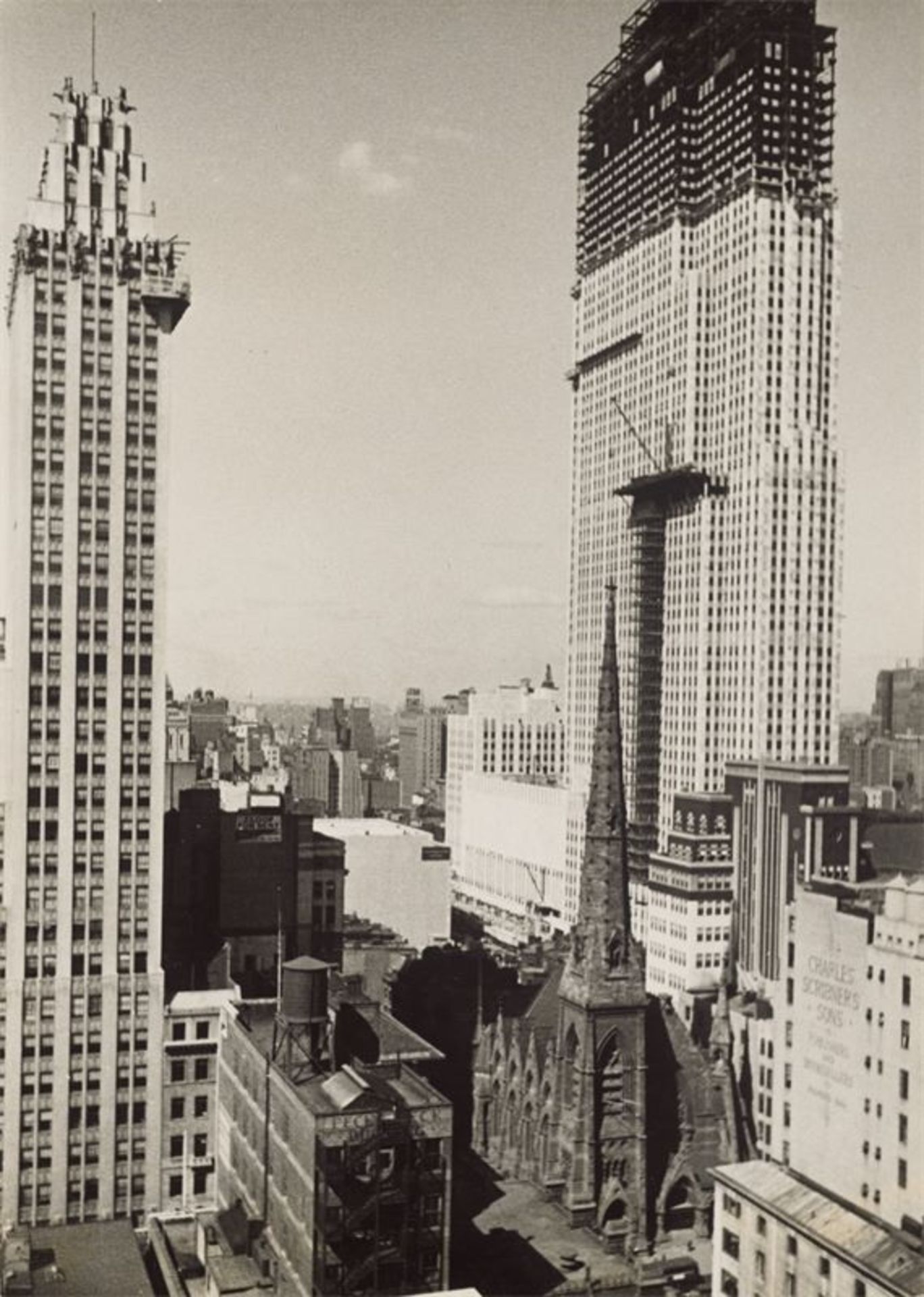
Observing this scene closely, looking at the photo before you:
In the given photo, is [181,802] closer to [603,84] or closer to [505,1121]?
[505,1121]

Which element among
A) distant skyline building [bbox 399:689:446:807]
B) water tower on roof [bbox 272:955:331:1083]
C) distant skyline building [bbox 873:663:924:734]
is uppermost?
distant skyline building [bbox 873:663:924:734]

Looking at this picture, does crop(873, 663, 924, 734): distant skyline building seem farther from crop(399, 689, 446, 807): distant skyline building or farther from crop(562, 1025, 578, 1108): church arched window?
crop(399, 689, 446, 807): distant skyline building

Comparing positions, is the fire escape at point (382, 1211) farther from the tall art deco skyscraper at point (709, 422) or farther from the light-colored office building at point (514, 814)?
the tall art deco skyscraper at point (709, 422)

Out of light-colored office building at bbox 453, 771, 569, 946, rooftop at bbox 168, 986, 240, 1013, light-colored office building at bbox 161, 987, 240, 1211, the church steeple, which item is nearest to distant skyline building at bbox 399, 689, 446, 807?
light-colored office building at bbox 453, 771, 569, 946

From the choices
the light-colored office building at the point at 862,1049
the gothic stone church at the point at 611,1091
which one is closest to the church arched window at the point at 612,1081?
the gothic stone church at the point at 611,1091

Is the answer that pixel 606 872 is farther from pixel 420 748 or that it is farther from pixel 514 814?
pixel 514 814
